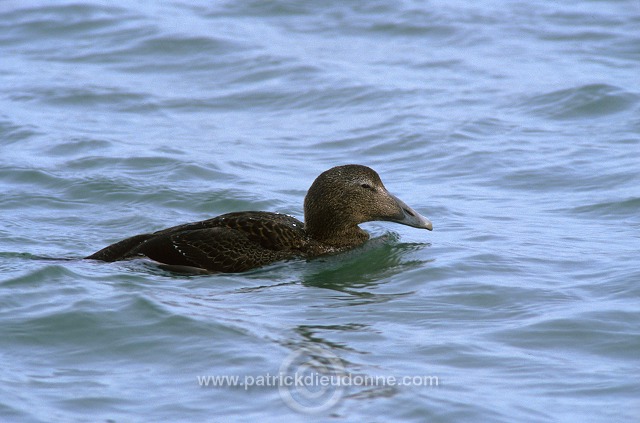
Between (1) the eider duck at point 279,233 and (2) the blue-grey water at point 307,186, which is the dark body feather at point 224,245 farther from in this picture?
(2) the blue-grey water at point 307,186

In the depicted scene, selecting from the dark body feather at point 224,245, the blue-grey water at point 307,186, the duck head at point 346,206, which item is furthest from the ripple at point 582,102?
the dark body feather at point 224,245

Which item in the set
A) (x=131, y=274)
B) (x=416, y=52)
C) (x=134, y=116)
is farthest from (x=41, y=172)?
(x=416, y=52)

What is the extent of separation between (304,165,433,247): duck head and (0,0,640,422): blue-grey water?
269mm

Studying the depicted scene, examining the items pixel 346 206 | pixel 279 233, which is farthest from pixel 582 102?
pixel 279 233

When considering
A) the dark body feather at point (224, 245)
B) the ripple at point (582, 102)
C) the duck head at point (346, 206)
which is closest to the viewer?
the dark body feather at point (224, 245)

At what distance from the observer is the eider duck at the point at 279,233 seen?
356 inches

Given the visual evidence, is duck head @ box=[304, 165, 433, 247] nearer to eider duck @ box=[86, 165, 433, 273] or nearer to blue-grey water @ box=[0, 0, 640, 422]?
eider duck @ box=[86, 165, 433, 273]

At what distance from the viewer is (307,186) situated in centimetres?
1191

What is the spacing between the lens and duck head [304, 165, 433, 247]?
9.66m

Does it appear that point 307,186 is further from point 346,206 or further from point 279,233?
point 279,233

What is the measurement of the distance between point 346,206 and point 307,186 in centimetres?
223

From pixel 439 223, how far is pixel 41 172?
408 centimetres

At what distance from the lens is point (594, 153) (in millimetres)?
12742

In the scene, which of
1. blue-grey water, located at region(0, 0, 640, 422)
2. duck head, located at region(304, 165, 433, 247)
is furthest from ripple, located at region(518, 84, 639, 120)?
duck head, located at region(304, 165, 433, 247)
